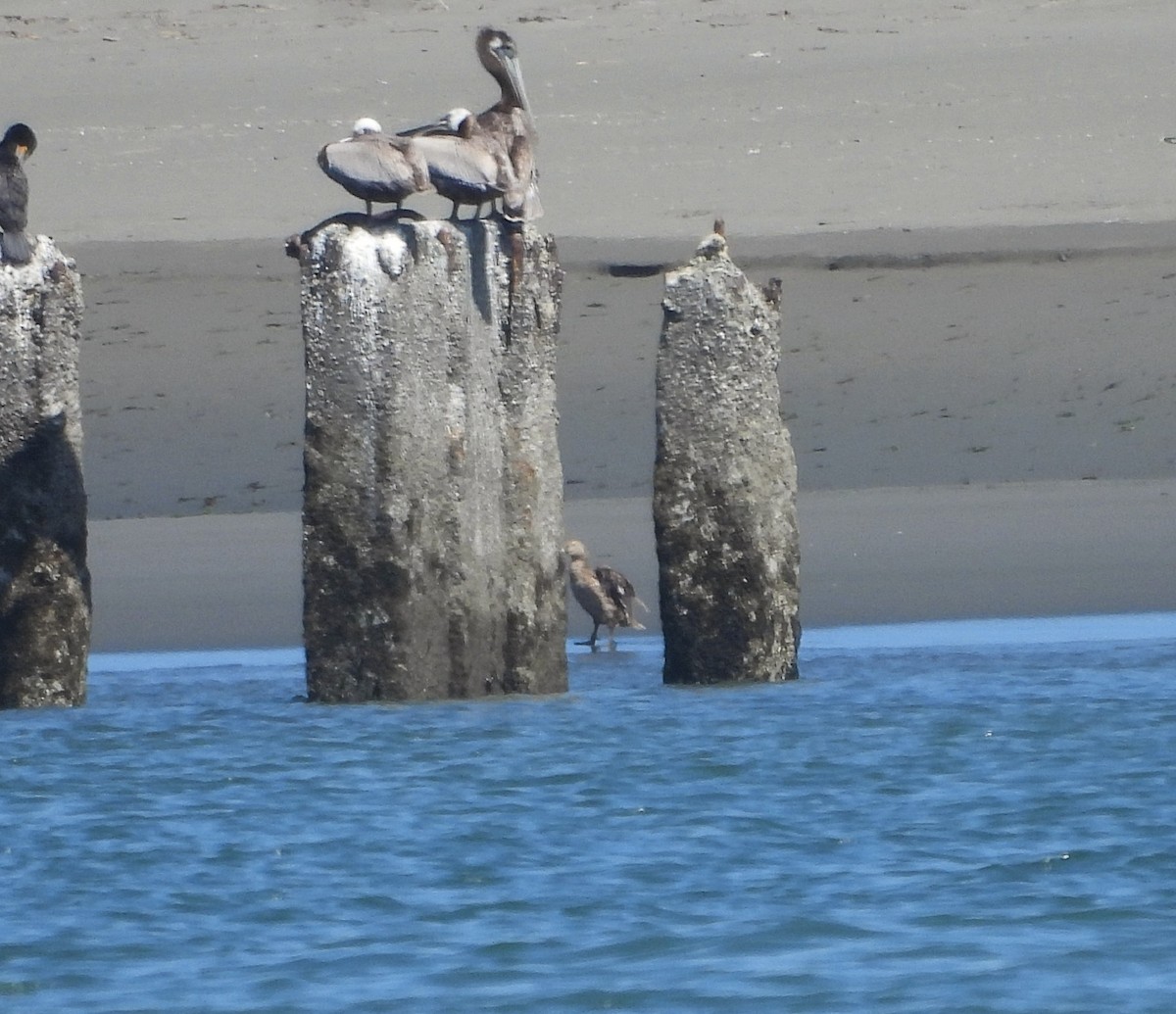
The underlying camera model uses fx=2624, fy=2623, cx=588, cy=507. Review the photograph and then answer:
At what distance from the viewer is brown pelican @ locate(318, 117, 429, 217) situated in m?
8.76

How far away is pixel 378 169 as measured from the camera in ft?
28.8

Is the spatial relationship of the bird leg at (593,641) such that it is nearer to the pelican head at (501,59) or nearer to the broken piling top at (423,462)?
the pelican head at (501,59)

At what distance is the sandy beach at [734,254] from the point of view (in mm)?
13430

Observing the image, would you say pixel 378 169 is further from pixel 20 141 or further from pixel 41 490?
pixel 20 141

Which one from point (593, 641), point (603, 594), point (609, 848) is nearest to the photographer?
point (609, 848)

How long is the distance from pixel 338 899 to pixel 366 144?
124 inches

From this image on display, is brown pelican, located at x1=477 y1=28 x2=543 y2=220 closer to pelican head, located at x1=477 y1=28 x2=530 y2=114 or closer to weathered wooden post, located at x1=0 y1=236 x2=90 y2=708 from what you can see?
pelican head, located at x1=477 y1=28 x2=530 y2=114

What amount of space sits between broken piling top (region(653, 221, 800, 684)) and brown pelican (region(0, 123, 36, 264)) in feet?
7.35

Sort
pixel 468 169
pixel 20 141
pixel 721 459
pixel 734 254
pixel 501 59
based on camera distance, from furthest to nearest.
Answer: pixel 734 254 < pixel 501 59 < pixel 20 141 < pixel 721 459 < pixel 468 169

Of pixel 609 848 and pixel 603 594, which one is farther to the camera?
pixel 603 594

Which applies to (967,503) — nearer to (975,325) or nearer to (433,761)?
(975,325)

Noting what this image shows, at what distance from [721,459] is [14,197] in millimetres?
2661

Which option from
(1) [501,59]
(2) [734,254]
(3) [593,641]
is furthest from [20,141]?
(2) [734,254]

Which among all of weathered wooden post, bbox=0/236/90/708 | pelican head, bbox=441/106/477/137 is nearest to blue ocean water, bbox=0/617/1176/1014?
weathered wooden post, bbox=0/236/90/708
